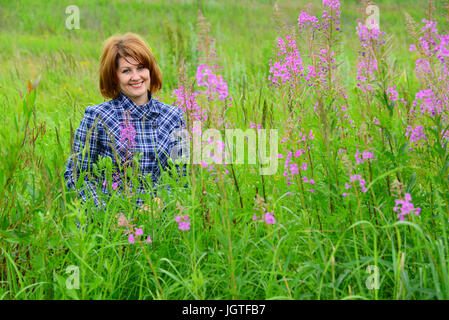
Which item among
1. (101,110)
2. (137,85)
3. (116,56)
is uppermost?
(116,56)

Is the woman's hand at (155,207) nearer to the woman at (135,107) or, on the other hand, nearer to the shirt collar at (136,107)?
the woman at (135,107)

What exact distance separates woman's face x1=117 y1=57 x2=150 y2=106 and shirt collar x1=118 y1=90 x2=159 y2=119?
4cm

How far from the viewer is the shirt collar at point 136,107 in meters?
3.49

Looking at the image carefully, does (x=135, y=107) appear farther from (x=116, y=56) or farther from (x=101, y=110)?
(x=116, y=56)

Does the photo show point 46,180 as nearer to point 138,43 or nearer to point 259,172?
point 259,172

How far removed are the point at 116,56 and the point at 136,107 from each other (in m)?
0.41

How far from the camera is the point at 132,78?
11.3 ft

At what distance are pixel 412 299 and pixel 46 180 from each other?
1522mm

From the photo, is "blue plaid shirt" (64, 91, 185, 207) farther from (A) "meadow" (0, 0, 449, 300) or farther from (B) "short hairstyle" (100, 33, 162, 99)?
(A) "meadow" (0, 0, 449, 300)

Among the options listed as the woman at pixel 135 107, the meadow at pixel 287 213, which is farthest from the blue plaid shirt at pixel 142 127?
the meadow at pixel 287 213

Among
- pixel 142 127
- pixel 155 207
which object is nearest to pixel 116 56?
pixel 142 127

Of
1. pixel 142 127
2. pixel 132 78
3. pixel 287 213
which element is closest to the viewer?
pixel 287 213

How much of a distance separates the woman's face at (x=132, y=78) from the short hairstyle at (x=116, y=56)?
39mm
